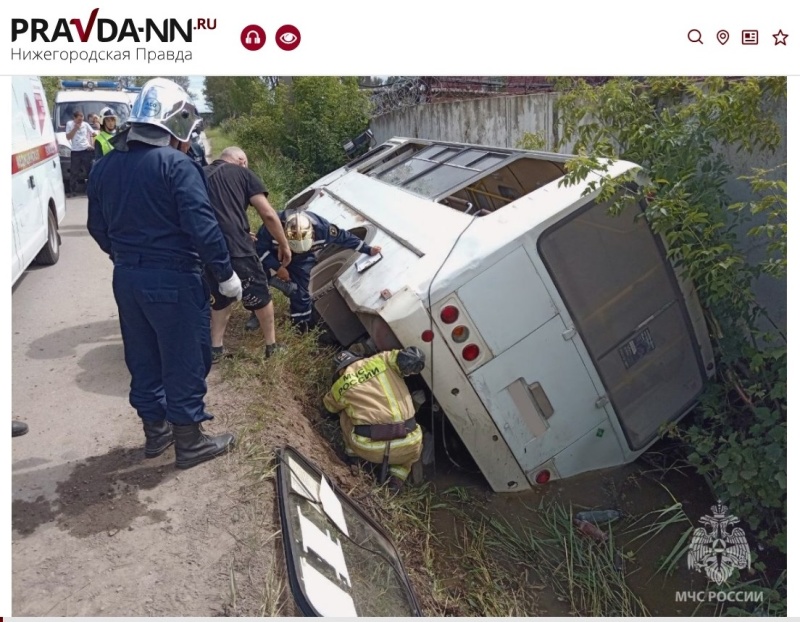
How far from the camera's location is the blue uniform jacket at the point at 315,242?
13.8 ft

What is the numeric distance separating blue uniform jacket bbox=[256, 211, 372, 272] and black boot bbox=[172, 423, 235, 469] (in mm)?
1537

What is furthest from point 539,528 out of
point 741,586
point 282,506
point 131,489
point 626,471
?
point 131,489

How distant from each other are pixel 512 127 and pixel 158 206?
221 inches

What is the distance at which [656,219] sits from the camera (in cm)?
339

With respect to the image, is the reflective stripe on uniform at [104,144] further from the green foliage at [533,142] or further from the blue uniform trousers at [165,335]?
the green foliage at [533,142]

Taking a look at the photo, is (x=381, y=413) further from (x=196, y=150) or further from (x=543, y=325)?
(x=196, y=150)

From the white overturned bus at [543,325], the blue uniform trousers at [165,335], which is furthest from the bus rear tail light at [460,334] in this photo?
the blue uniform trousers at [165,335]

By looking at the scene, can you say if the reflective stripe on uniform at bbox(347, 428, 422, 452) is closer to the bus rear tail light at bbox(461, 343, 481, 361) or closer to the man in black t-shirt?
the bus rear tail light at bbox(461, 343, 481, 361)

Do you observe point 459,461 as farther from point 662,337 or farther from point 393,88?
point 393,88

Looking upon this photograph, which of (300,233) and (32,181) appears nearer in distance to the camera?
(300,233)

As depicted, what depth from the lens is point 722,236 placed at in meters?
3.46

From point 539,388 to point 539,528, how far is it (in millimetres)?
807
